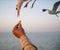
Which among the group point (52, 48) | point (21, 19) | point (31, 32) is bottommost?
point (52, 48)

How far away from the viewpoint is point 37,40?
1.72 metres

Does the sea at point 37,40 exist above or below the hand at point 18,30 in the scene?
below

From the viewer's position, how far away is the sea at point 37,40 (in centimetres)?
169

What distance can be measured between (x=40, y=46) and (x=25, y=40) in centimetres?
28

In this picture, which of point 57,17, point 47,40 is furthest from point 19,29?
point 57,17

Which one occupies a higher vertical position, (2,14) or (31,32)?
(2,14)

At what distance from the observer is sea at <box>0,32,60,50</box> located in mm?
1690

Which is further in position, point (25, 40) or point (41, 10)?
point (41, 10)

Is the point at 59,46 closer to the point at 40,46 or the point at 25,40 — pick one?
the point at 40,46

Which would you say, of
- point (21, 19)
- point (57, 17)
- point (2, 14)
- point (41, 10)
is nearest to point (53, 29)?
point (57, 17)

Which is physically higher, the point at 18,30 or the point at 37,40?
the point at 18,30

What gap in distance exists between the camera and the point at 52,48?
5.65 ft

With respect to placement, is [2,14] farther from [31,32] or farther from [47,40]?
[47,40]

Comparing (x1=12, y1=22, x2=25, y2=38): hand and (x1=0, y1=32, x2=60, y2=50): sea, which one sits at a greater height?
(x1=12, y1=22, x2=25, y2=38): hand
